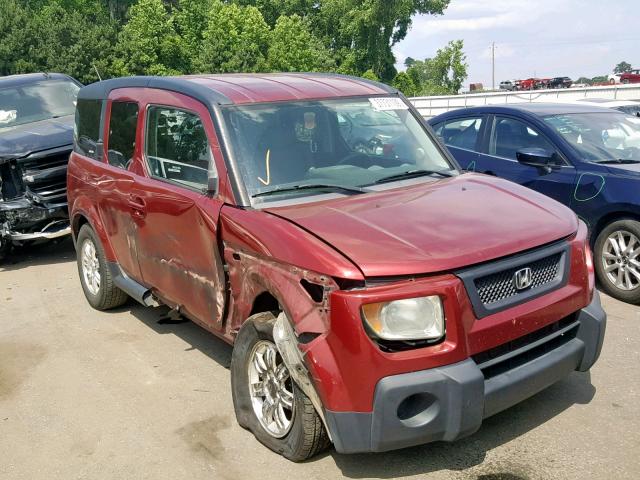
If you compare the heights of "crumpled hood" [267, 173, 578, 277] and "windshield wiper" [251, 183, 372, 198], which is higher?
"windshield wiper" [251, 183, 372, 198]

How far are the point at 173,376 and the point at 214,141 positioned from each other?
1.79 metres

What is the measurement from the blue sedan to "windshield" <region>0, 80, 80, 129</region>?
5702mm

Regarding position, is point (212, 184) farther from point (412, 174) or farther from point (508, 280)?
point (508, 280)

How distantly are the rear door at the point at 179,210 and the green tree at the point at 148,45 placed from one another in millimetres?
45572

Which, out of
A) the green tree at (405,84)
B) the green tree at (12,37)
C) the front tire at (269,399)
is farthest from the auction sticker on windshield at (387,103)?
the green tree at (405,84)

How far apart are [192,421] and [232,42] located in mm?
48780

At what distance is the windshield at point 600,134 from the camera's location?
645 centimetres

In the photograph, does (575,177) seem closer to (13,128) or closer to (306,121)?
(306,121)

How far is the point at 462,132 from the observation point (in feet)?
25.2

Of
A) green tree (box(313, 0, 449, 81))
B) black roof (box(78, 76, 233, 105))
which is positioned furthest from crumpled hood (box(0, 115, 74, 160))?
green tree (box(313, 0, 449, 81))

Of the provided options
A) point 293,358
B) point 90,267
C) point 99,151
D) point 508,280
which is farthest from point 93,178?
point 508,280

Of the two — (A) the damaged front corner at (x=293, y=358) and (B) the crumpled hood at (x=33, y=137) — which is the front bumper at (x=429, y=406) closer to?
(A) the damaged front corner at (x=293, y=358)

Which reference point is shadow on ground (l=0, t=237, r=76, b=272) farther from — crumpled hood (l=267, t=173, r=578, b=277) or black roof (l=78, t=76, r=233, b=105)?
crumpled hood (l=267, t=173, r=578, b=277)

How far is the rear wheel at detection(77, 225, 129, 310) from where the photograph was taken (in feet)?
19.5
